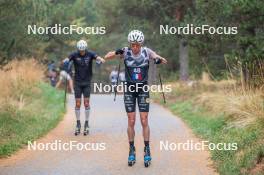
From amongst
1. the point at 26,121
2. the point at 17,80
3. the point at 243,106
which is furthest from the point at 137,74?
the point at 17,80

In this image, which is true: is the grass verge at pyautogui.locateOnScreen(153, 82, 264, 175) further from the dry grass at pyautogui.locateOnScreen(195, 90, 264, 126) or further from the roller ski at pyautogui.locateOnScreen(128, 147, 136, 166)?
the roller ski at pyautogui.locateOnScreen(128, 147, 136, 166)

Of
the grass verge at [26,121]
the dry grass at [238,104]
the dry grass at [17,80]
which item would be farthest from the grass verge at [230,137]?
the dry grass at [17,80]

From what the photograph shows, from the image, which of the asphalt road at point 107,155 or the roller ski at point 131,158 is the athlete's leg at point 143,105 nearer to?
the roller ski at point 131,158

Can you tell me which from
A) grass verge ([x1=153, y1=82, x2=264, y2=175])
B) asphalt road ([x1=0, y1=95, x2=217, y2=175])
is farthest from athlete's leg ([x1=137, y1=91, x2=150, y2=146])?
grass verge ([x1=153, y1=82, x2=264, y2=175])

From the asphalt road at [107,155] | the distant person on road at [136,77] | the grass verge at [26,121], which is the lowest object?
the asphalt road at [107,155]

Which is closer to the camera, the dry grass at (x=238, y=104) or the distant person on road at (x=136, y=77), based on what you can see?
the distant person on road at (x=136, y=77)

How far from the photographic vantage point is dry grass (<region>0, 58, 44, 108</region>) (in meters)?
16.6

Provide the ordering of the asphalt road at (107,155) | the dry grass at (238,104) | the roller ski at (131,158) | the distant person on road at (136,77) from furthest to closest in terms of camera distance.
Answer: the dry grass at (238,104) → the distant person on road at (136,77) → the roller ski at (131,158) → the asphalt road at (107,155)

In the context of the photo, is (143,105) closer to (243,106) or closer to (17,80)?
(243,106)

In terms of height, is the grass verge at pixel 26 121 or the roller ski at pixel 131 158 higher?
the grass verge at pixel 26 121

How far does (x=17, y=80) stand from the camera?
19.8m

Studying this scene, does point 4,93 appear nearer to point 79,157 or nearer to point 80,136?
point 80,136

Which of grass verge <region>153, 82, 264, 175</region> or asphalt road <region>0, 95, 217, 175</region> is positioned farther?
asphalt road <region>0, 95, 217, 175</region>

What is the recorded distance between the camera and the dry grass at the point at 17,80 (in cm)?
1662
